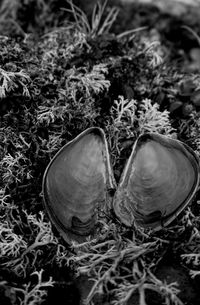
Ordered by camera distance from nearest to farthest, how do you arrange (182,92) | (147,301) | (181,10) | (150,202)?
(147,301) → (150,202) → (182,92) → (181,10)

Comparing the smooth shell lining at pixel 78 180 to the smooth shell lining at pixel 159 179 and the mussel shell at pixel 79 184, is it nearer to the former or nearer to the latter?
the mussel shell at pixel 79 184

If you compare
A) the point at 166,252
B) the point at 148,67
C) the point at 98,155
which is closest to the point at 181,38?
the point at 148,67

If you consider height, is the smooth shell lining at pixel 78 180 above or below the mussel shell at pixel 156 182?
below

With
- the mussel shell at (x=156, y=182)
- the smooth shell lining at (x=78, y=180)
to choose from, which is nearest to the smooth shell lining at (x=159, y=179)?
the mussel shell at (x=156, y=182)

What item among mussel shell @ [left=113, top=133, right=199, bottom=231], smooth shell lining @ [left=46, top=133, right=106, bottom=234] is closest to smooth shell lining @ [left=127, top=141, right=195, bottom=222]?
mussel shell @ [left=113, top=133, right=199, bottom=231]

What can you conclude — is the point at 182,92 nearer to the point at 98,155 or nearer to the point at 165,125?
the point at 165,125

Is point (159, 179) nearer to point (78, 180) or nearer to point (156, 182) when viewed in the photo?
point (156, 182)

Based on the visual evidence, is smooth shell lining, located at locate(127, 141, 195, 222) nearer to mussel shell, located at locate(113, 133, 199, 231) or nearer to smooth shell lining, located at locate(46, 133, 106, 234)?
mussel shell, located at locate(113, 133, 199, 231)
